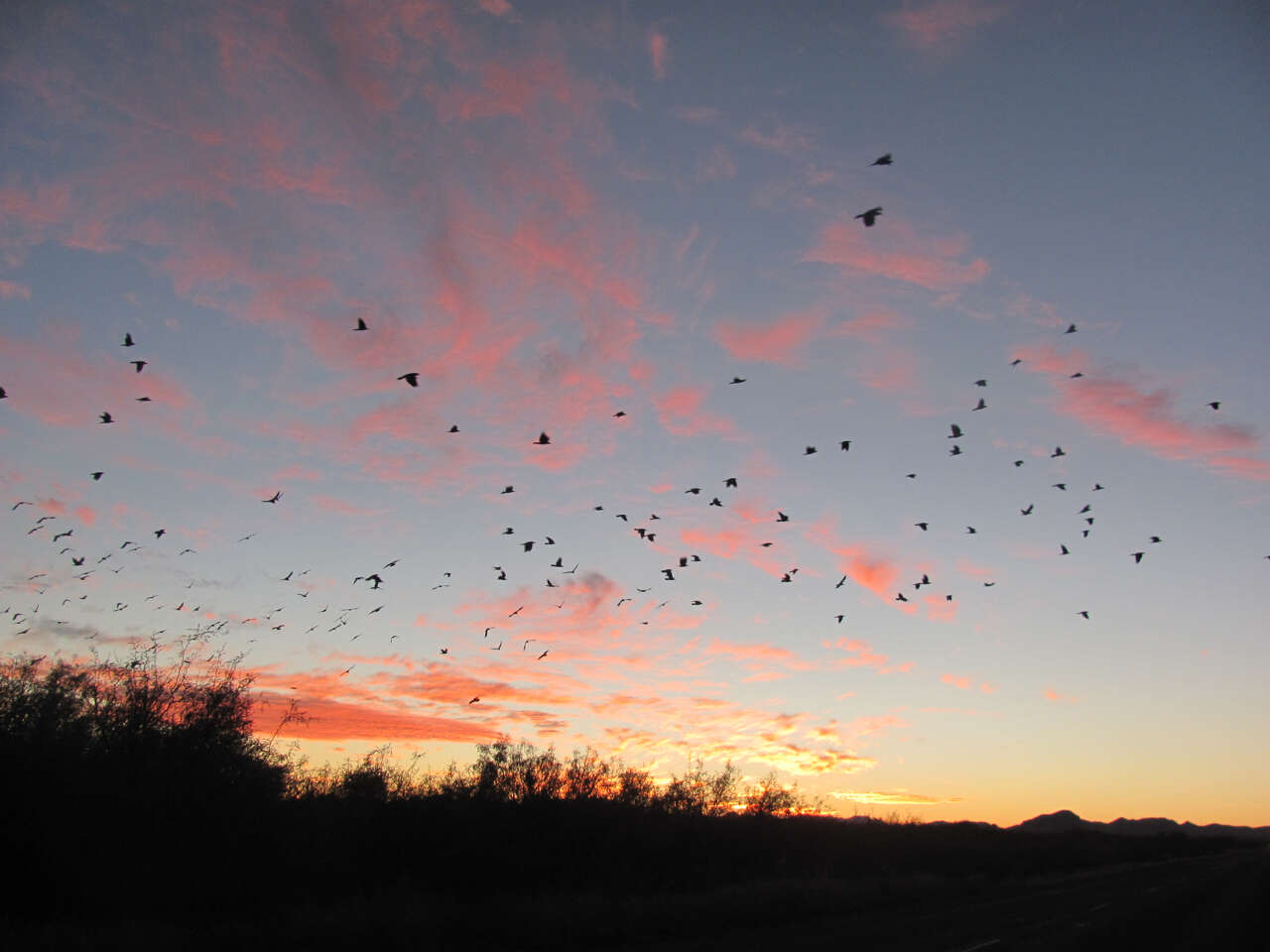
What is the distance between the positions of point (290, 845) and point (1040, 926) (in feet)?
63.5

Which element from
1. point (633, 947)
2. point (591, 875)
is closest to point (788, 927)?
point (633, 947)

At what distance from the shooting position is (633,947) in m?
16.3

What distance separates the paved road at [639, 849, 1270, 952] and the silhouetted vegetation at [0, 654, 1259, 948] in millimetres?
2672

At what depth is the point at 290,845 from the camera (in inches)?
859

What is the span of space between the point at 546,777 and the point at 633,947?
16.8 metres

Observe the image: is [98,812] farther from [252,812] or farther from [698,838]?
[698,838]

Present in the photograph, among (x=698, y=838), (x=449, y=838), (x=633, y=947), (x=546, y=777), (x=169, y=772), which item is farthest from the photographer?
(x=698, y=838)

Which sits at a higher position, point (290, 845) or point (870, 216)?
point (870, 216)

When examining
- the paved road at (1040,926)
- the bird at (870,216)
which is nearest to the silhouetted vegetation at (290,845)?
the paved road at (1040,926)

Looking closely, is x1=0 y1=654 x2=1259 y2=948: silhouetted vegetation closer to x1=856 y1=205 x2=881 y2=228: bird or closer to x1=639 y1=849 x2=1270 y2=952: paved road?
x1=639 y1=849 x2=1270 y2=952: paved road

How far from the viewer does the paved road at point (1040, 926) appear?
52.6ft

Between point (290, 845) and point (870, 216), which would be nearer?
point (870, 216)

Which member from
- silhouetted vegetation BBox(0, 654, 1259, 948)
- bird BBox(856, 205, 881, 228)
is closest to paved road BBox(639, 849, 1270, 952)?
silhouetted vegetation BBox(0, 654, 1259, 948)

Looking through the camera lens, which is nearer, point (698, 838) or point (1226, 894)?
point (1226, 894)
